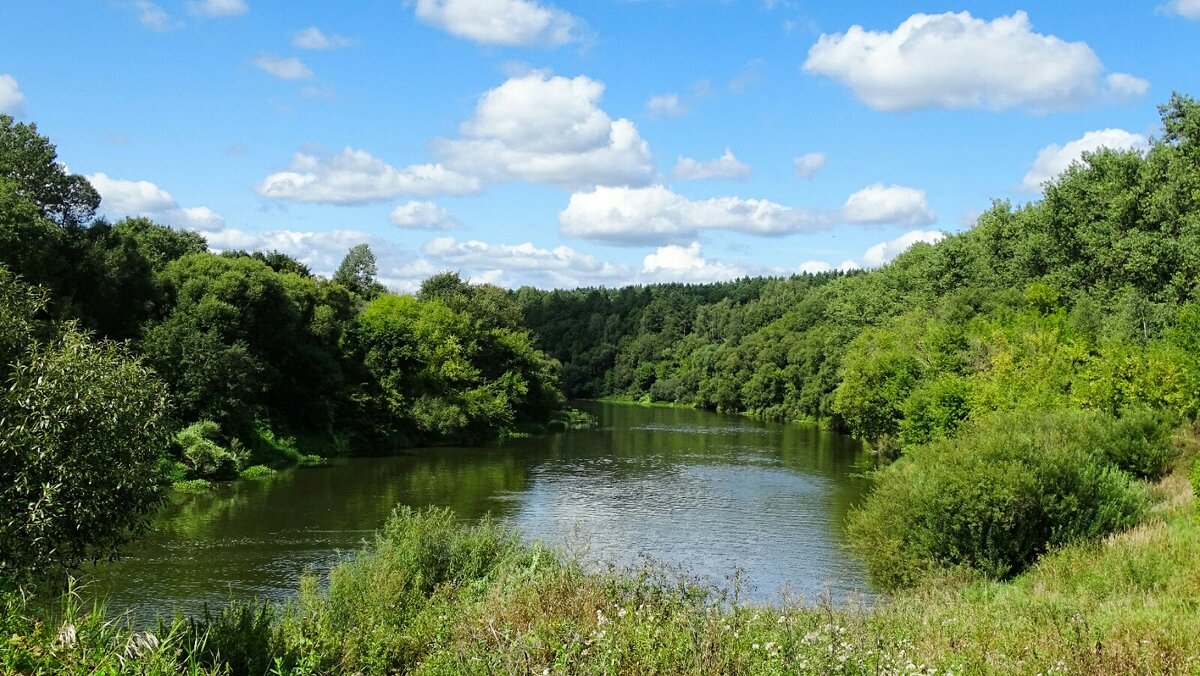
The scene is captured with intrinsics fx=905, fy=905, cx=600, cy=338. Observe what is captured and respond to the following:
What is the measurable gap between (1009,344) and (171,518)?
133 feet

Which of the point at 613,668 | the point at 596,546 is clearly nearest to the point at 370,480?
the point at 596,546

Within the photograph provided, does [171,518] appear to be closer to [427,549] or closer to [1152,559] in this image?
[427,549]

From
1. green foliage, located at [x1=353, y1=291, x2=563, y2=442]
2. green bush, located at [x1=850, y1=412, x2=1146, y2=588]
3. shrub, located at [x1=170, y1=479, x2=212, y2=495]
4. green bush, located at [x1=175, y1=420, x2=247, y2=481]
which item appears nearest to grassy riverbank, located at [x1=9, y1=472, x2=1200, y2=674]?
green bush, located at [x1=850, y1=412, x2=1146, y2=588]

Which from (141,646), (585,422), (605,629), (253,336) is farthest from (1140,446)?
(585,422)

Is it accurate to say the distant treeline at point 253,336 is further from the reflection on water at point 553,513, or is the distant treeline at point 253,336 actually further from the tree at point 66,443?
the tree at point 66,443

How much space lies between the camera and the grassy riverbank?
938 cm

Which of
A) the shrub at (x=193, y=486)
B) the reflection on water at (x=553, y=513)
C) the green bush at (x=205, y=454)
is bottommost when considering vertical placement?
the reflection on water at (x=553, y=513)

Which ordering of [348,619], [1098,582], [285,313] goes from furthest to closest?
[285,313], [1098,582], [348,619]

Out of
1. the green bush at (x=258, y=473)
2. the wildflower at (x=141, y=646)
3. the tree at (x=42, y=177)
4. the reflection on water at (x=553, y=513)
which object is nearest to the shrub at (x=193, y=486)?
the reflection on water at (x=553, y=513)

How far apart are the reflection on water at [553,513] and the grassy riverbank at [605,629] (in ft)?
6.26

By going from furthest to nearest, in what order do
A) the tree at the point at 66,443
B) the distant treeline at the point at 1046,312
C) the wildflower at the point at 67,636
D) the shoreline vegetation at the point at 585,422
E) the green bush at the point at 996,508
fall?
the distant treeline at the point at 1046,312 → the green bush at the point at 996,508 → the tree at the point at 66,443 → the shoreline vegetation at the point at 585,422 → the wildflower at the point at 67,636

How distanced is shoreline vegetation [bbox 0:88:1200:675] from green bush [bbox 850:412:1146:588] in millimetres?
89

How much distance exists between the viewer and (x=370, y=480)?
47438 millimetres

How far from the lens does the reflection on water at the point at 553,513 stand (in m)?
26.8
